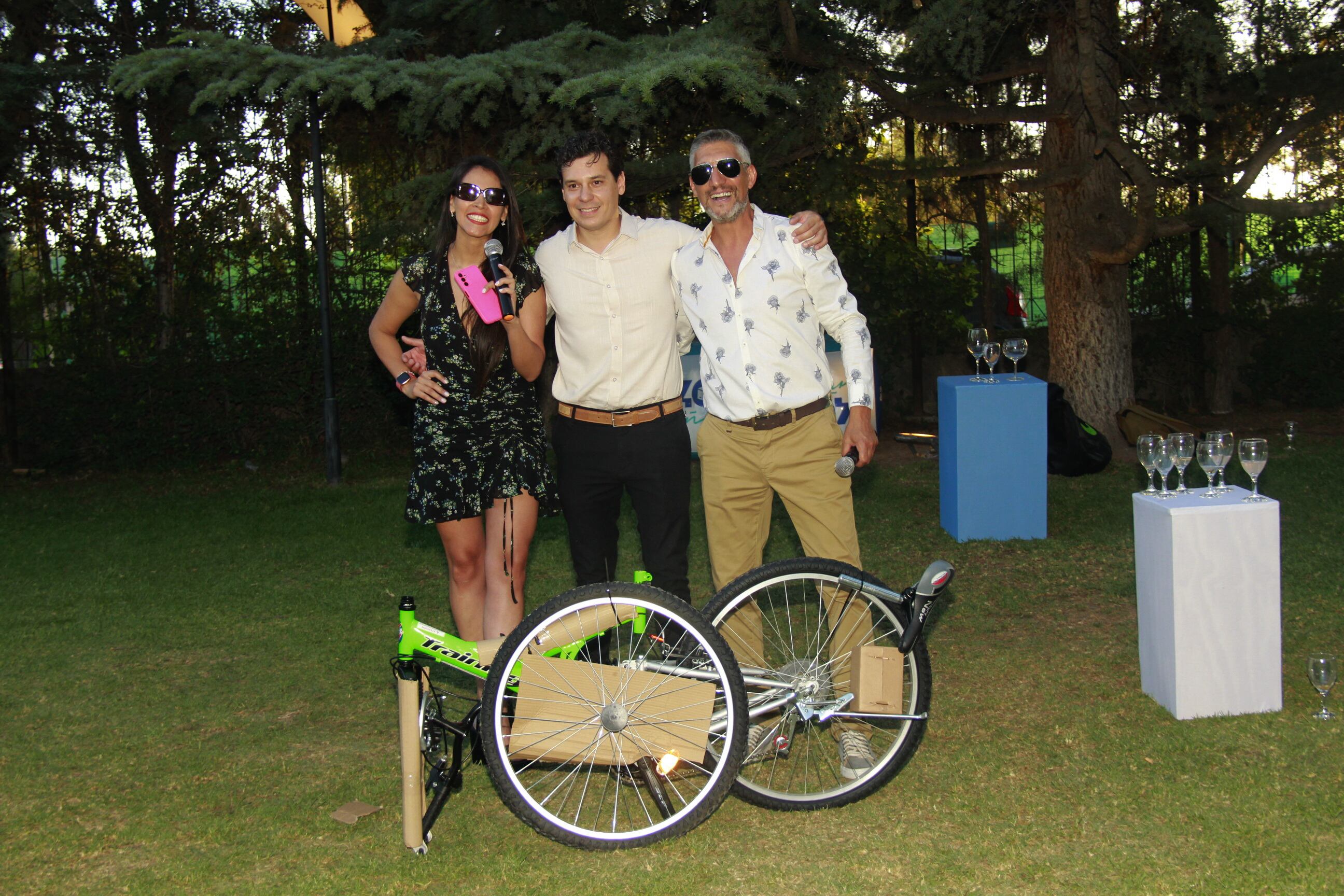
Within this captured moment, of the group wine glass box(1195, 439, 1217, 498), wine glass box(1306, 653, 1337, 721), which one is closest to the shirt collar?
wine glass box(1195, 439, 1217, 498)

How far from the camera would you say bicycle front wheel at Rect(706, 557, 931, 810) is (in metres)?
3.43

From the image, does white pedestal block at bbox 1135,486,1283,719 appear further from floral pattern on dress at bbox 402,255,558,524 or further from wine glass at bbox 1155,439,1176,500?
floral pattern on dress at bbox 402,255,558,524

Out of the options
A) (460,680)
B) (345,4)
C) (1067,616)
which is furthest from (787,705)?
(345,4)

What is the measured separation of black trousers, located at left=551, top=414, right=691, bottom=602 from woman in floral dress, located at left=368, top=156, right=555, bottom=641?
113 millimetres

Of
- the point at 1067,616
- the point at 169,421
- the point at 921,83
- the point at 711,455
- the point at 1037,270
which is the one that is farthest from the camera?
the point at 1037,270

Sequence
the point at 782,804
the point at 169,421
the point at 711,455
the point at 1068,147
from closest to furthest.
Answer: the point at 782,804, the point at 711,455, the point at 1068,147, the point at 169,421

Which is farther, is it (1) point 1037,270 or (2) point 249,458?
(1) point 1037,270

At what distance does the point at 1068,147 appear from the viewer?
9.47 metres

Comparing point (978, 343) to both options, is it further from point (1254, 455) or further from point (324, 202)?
point (324, 202)

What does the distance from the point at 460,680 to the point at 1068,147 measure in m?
6.84

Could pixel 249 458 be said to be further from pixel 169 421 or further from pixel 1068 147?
pixel 1068 147

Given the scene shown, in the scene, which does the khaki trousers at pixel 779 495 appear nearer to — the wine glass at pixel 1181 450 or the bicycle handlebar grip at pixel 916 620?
the bicycle handlebar grip at pixel 916 620

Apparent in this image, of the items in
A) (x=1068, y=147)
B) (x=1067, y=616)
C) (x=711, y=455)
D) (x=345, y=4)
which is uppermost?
(x=345, y=4)

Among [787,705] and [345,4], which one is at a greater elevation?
[345,4]
